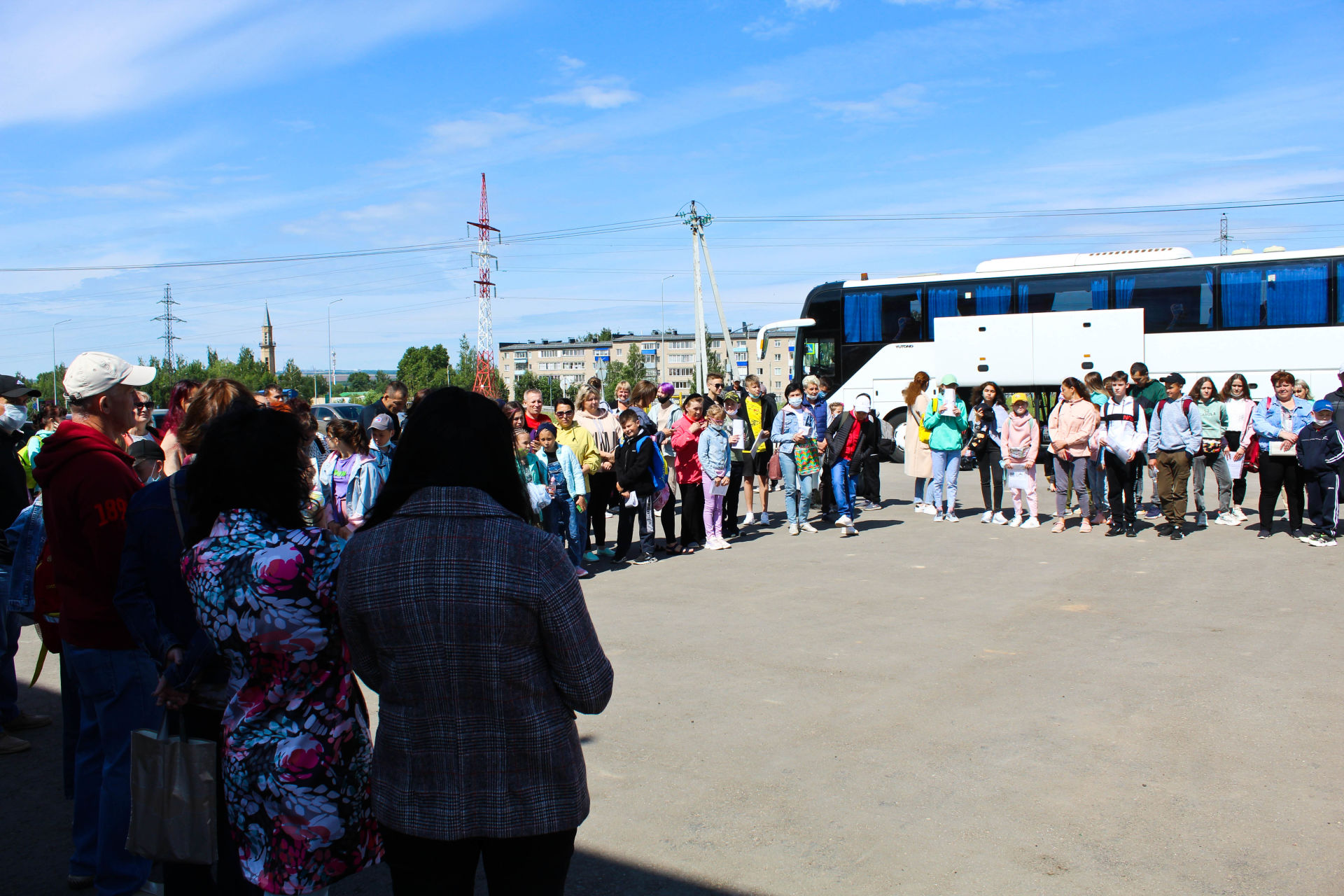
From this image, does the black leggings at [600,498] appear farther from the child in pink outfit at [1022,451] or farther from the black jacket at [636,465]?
the child in pink outfit at [1022,451]

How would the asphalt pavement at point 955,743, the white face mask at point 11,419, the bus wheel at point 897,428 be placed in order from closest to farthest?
the asphalt pavement at point 955,743 < the white face mask at point 11,419 < the bus wheel at point 897,428

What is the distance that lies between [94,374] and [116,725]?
1380 mm

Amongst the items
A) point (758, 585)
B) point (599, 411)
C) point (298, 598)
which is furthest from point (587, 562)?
point (298, 598)

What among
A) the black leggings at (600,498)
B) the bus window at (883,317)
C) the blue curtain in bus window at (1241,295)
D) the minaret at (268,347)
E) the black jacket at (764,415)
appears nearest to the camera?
the black leggings at (600,498)

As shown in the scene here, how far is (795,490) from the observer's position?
1226 centimetres

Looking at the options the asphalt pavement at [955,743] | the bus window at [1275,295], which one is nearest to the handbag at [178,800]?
the asphalt pavement at [955,743]

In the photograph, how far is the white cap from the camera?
3684 mm

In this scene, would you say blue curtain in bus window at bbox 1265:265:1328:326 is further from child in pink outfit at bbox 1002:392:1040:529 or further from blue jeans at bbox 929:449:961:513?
blue jeans at bbox 929:449:961:513

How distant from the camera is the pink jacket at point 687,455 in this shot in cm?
1120

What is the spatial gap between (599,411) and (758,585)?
10.4ft

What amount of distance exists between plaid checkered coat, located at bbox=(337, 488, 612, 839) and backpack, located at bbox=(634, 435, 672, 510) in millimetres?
8386

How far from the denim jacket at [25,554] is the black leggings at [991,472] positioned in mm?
10889

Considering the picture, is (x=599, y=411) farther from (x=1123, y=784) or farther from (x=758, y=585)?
(x=1123, y=784)

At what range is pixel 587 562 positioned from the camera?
10.8 metres
